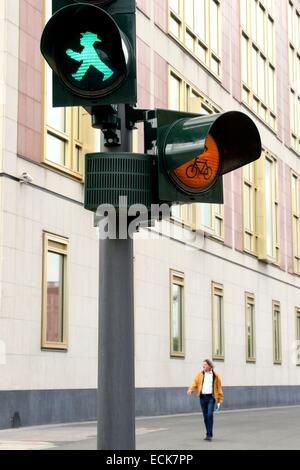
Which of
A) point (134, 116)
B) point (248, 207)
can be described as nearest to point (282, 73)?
point (248, 207)

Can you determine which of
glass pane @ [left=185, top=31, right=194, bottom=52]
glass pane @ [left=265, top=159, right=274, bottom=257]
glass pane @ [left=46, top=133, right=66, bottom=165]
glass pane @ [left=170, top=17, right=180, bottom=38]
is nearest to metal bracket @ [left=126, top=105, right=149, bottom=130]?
glass pane @ [left=46, top=133, right=66, bottom=165]

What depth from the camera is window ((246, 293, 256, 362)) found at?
34.0 meters

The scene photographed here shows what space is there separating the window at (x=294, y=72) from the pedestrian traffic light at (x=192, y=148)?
39418 millimetres

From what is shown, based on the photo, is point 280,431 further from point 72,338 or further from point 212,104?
point 212,104

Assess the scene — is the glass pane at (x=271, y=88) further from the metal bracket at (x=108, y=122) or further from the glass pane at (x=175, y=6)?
the metal bracket at (x=108, y=122)

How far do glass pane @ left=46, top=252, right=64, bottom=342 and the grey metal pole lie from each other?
16.4 m

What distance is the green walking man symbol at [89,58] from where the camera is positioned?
3863 millimetres

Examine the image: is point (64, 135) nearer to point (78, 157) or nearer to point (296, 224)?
point (78, 157)

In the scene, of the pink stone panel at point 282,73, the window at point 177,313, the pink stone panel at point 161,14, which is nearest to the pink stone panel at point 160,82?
the pink stone panel at point 161,14

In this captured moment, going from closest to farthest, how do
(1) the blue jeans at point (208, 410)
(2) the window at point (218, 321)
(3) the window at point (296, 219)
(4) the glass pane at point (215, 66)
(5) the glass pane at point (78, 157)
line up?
(1) the blue jeans at point (208, 410) < (5) the glass pane at point (78, 157) < (2) the window at point (218, 321) < (4) the glass pane at point (215, 66) < (3) the window at point (296, 219)

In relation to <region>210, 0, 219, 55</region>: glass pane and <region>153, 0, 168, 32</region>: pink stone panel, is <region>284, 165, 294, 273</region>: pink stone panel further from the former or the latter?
<region>153, 0, 168, 32</region>: pink stone panel

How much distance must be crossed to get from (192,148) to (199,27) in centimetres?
2806

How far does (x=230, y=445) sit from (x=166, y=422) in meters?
6.83
